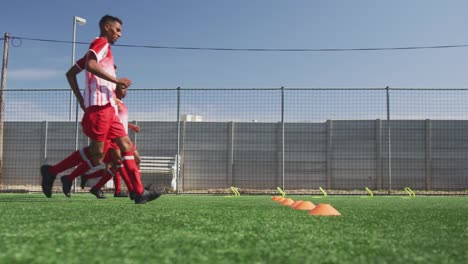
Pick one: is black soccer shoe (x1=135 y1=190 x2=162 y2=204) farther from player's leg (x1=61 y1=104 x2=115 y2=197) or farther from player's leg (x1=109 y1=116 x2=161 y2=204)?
player's leg (x1=61 y1=104 x2=115 y2=197)

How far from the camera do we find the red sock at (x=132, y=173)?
4.77 meters

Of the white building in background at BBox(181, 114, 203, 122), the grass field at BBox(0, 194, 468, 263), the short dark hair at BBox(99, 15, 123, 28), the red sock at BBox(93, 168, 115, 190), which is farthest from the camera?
the white building in background at BBox(181, 114, 203, 122)

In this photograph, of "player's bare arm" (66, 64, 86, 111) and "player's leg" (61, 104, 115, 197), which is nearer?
"player's leg" (61, 104, 115, 197)

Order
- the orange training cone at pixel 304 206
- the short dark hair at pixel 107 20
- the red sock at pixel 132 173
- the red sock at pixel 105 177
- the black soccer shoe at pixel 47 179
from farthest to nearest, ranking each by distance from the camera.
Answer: the red sock at pixel 105 177 < the black soccer shoe at pixel 47 179 < the short dark hair at pixel 107 20 < the red sock at pixel 132 173 < the orange training cone at pixel 304 206

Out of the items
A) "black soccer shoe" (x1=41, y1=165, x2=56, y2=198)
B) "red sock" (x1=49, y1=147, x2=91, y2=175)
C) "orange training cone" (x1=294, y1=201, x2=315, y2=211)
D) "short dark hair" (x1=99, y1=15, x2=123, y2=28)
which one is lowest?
"orange training cone" (x1=294, y1=201, x2=315, y2=211)

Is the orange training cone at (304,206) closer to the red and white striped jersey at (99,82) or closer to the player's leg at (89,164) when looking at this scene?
the player's leg at (89,164)

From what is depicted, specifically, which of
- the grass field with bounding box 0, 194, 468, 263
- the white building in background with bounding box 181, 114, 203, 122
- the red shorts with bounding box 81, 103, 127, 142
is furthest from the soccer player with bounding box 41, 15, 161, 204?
the white building in background with bounding box 181, 114, 203, 122

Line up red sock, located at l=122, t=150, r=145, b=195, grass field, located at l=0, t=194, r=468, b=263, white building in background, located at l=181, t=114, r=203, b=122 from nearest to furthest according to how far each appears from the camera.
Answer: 1. grass field, located at l=0, t=194, r=468, b=263
2. red sock, located at l=122, t=150, r=145, b=195
3. white building in background, located at l=181, t=114, r=203, b=122

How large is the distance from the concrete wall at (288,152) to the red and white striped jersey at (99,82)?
8685 mm

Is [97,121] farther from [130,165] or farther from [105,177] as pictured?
[105,177]

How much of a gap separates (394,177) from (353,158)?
1.30 metres

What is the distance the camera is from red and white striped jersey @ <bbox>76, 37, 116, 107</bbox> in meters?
4.70

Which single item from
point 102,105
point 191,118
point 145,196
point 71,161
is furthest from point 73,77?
point 191,118

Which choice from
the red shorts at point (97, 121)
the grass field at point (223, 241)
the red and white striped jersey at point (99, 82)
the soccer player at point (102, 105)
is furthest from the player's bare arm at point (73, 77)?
the grass field at point (223, 241)
